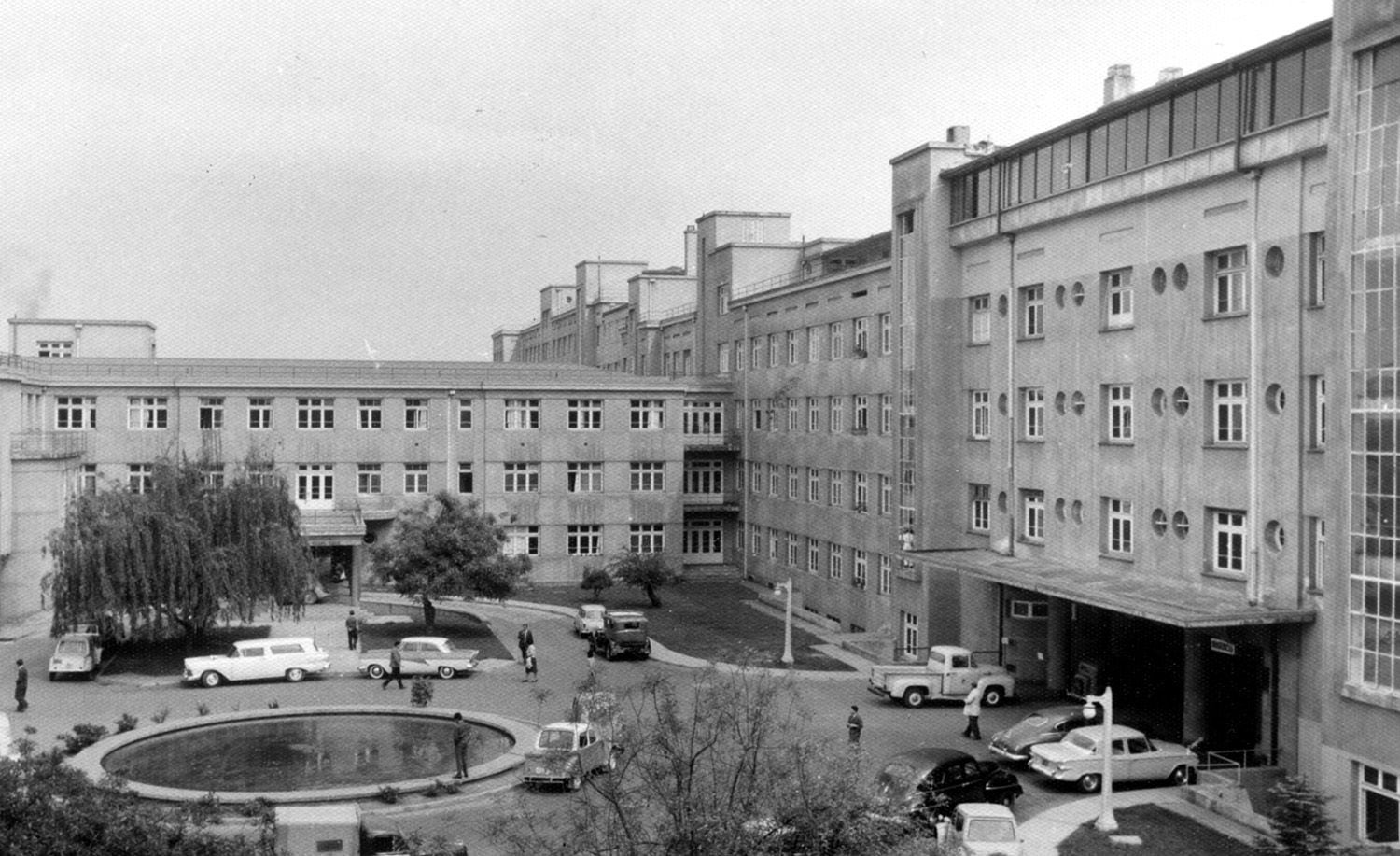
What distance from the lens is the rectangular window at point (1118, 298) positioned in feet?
112

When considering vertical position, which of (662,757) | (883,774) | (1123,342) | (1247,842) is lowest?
(1247,842)

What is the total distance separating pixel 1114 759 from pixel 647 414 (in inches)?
1449

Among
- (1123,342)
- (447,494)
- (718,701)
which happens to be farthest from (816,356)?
(718,701)

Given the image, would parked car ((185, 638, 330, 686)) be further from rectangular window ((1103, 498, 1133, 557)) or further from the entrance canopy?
rectangular window ((1103, 498, 1133, 557))

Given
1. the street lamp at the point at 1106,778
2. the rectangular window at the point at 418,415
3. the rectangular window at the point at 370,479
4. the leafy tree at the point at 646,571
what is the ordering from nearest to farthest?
the street lamp at the point at 1106,778 < the leafy tree at the point at 646,571 < the rectangular window at the point at 370,479 < the rectangular window at the point at 418,415

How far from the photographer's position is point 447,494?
48.8 metres

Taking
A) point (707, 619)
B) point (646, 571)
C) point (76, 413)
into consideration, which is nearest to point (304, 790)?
point (707, 619)

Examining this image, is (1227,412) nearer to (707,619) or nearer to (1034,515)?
(1034,515)

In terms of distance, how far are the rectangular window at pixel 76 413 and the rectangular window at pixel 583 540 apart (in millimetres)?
19976

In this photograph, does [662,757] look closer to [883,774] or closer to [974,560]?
[883,774]

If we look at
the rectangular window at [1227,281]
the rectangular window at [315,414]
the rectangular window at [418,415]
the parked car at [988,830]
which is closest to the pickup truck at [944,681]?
the rectangular window at [1227,281]

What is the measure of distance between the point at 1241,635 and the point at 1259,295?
7331 millimetres

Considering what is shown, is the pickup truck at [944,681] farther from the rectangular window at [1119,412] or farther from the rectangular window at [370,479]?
the rectangular window at [370,479]

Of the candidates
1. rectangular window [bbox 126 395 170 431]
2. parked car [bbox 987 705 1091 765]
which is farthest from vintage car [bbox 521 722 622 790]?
rectangular window [bbox 126 395 170 431]
